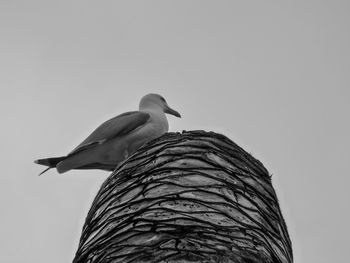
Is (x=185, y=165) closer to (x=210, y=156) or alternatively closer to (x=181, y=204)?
(x=210, y=156)

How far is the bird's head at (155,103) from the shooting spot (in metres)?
10.8

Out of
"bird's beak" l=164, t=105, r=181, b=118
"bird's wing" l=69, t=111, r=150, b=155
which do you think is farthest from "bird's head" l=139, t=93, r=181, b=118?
"bird's wing" l=69, t=111, r=150, b=155

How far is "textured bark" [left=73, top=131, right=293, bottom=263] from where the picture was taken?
3.01 m

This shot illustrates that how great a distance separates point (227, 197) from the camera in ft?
11.5

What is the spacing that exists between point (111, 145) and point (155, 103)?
2.39 metres

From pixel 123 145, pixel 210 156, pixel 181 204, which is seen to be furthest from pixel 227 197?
pixel 123 145

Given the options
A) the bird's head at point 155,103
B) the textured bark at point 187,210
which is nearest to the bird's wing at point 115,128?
the bird's head at point 155,103

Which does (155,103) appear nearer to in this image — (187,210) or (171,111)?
(171,111)

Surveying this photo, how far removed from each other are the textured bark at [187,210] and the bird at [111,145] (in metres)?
4.03

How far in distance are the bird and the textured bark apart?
4.03 meters

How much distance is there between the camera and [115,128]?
8.67 m

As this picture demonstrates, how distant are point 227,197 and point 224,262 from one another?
0.69 meters

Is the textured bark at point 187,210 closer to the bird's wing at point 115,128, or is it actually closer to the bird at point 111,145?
the bird at point 111,145

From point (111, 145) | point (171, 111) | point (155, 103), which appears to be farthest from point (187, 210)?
point (171, 111)
